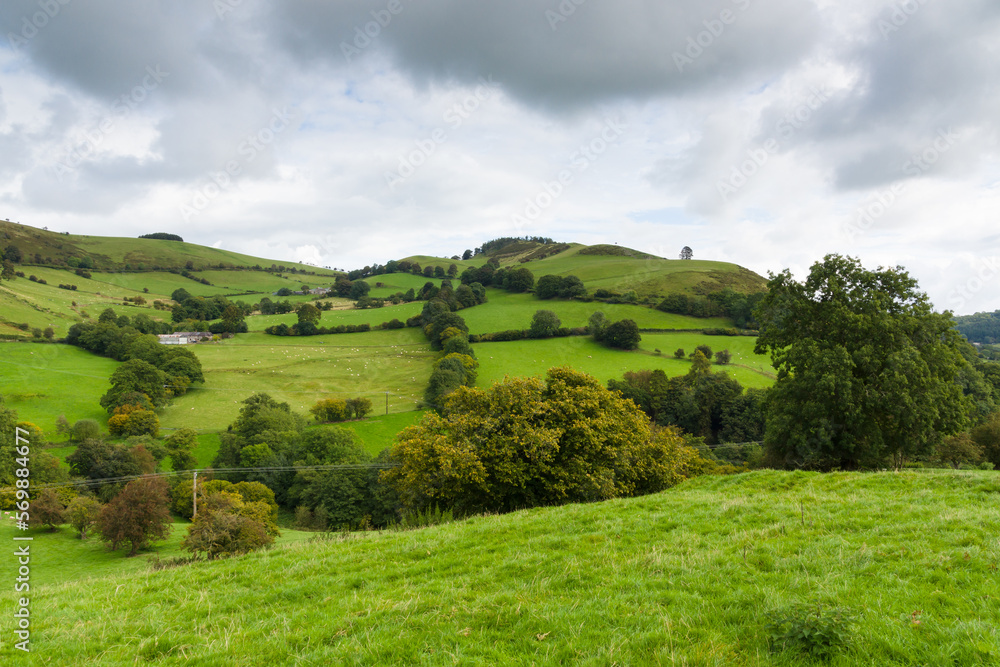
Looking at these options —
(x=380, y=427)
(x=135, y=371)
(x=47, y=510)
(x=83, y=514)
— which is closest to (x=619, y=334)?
(x=380, y=427)

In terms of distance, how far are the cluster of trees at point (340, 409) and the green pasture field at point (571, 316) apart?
34.9 metres

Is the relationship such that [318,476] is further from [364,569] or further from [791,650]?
[791,650]

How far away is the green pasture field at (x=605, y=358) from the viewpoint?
7956cm

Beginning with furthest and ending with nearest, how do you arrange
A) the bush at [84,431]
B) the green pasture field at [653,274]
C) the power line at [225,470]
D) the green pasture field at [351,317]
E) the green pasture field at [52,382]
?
the green pasture field at [653,274] < the green pasture field at [351,317] < the green pasture field at [52,382] < the bush at [84,431] < the power line at [225,470]

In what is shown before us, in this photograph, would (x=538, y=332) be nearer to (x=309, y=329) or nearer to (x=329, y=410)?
(x=329, y=410)

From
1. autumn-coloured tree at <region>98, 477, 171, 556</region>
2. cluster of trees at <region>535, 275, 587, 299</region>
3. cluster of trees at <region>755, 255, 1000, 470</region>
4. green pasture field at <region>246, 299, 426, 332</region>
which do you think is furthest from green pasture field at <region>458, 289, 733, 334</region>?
cluster of trees at <region>755, 255, 1000, 470</region>

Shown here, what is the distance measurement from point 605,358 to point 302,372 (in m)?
57.2

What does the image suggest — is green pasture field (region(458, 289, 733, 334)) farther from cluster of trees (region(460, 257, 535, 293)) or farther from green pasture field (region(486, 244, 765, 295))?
green pasture field (region(486, 244, 765, 295))

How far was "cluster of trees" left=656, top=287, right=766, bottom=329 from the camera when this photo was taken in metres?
106

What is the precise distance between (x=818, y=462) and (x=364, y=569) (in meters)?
26.5

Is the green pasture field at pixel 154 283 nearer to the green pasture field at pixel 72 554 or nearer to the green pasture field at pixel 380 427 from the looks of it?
the green pasture field at pixel 380 427

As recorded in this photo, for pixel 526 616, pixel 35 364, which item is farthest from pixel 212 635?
pixel 35 364

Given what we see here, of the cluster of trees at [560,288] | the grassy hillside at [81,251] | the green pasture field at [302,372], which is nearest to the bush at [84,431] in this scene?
the green pasture field at [302,372]

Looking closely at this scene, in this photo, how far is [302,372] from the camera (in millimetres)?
89312
